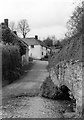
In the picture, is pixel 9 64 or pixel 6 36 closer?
pixel 9 64

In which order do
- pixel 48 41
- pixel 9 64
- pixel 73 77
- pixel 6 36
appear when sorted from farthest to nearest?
pixel 48 41 → pixel 6 36 → pixel 9 64 → pixel 73 77

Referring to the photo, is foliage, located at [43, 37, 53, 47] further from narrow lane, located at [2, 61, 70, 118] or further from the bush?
narrow lane, located at [2, 61, 70, 118]

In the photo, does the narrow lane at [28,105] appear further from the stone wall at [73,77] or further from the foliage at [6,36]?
the foliage at [6,36]

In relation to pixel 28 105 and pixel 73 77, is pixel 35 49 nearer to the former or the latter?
pixel 28 105

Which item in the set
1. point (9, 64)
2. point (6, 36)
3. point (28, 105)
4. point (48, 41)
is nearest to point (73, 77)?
point (28, 105)

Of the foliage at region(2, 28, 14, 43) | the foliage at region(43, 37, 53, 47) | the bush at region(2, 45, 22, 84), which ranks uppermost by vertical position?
the foliage at region(43, 37, 53, 47)

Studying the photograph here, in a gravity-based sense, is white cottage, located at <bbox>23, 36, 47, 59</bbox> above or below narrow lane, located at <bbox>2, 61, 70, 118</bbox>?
above

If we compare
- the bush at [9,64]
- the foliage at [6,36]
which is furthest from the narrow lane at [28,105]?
the foliage at [6,36]

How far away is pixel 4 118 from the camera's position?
526 inches

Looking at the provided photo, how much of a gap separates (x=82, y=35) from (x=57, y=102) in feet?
21.8

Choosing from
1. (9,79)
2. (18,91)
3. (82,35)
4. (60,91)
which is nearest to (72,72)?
(82,35)

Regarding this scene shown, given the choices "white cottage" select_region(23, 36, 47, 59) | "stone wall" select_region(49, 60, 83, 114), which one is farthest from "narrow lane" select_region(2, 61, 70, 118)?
"white cottage" select_region(23, 36, 47, 59)

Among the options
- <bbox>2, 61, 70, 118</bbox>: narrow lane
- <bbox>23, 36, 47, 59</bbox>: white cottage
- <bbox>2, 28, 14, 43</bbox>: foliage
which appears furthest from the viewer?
<bbox>23, 36, 47, 59</bbox>: white cottage

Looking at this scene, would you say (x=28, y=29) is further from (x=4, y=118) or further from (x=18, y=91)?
(x=4, y=118)
